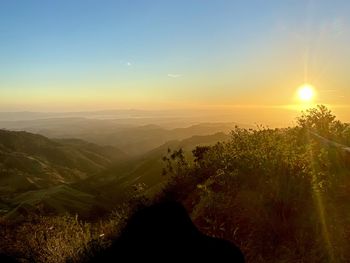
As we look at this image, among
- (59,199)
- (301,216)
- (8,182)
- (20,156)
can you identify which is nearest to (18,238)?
(301,216)

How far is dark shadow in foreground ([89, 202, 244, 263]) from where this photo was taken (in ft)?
15.1

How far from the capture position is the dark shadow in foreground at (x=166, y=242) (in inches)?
181

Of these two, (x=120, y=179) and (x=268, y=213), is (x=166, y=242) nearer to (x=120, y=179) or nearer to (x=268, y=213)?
(x=268, y=213)

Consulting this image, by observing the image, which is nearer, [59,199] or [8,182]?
[59,199]

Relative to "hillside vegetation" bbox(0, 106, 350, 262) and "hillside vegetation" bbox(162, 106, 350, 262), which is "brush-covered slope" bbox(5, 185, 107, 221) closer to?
"hillside vegetation" bbox(0, 106, 350, 262)

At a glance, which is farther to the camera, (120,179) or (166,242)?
(120,179)

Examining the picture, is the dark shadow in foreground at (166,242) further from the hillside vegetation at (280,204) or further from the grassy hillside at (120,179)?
the grassy hillside at (120,179)

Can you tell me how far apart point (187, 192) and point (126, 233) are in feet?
15.4

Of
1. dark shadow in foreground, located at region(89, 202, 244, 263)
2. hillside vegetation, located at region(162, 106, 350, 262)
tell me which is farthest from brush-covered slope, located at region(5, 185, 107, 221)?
dark shadow in foreground, located at region(89, 202, 244, 263)

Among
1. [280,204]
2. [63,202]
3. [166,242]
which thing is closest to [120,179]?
[63,202]

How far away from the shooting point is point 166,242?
4750 millimetres

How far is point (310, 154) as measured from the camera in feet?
26.5

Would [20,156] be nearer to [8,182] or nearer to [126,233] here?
[8,182]

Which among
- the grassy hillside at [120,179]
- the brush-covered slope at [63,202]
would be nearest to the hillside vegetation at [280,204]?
the brush-covered slope at [63,202]
